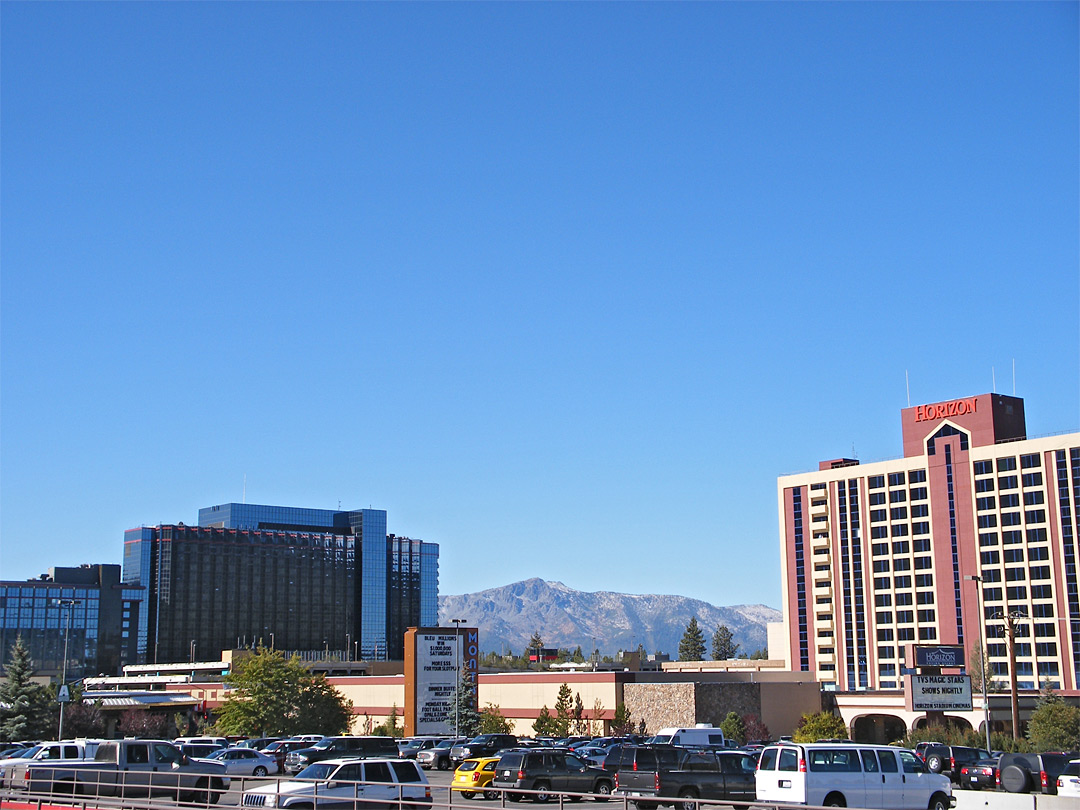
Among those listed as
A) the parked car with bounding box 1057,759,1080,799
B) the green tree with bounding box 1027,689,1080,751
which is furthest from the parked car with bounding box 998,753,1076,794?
the green tree with bounding box 1027,689,1080,751

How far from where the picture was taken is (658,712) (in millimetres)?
81688

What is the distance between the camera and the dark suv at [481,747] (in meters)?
56.1

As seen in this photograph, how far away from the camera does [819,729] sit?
262 feet

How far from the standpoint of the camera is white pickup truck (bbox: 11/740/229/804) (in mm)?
36375

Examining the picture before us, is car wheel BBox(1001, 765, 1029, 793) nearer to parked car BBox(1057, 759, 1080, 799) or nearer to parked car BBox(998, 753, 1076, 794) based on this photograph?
parked car BBox(998, 753, 1076, 794)

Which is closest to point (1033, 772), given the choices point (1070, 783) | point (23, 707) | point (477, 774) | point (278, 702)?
point (1070, 783)

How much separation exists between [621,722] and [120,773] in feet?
167

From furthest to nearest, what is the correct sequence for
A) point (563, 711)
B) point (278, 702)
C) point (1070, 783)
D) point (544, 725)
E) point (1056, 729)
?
point (278, 702) < point (563, 711) < point (544, 725) < point (1056, 729) < point (1070, 783)

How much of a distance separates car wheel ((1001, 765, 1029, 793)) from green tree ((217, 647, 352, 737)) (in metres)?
55.5

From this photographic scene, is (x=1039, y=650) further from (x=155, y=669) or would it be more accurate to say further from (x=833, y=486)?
(x=155, y=669)

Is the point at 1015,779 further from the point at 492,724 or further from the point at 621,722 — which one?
the point at 492,724

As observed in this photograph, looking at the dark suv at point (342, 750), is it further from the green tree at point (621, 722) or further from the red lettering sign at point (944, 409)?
the red lettering sign at point (944, 409)

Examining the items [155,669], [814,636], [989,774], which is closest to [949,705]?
[989,774]

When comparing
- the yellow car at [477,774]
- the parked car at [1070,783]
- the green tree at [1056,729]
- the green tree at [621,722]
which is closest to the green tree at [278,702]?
the green tree at [621,722]
